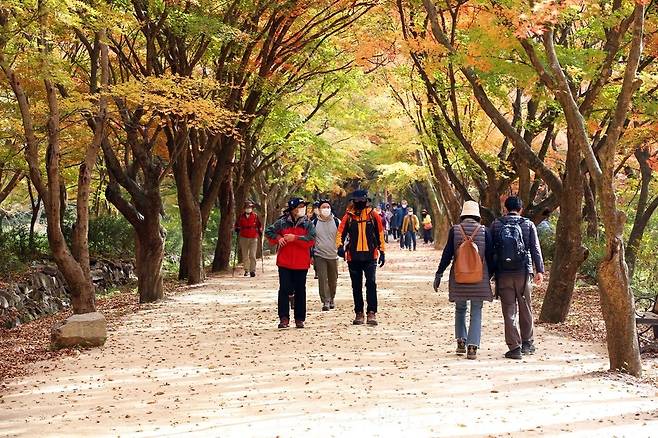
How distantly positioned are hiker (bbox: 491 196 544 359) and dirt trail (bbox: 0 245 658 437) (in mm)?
383

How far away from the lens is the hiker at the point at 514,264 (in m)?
8.82

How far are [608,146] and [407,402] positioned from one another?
3.17 metres

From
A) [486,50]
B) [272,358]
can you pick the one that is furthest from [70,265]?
[486,50]

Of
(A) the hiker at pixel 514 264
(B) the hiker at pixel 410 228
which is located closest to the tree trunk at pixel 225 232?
(B) the hiker at pixel 410 228

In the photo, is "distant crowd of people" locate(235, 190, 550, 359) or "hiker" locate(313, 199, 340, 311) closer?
"distant crowd of people" locate(235, 190, 550, 359)

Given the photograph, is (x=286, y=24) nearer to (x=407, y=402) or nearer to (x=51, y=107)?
(x=51, y=107)

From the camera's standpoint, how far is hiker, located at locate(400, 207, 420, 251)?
1430 inches

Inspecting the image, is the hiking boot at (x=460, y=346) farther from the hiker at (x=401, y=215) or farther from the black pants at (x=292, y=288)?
the hiker at (x=401, y=215)

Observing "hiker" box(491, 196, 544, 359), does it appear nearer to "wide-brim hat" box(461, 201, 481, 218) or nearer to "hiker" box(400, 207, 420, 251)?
"wide-brim hat" box(461, 201, 481, 218)

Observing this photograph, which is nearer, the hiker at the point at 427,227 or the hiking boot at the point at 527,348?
the hiking boot at the point at 527,348

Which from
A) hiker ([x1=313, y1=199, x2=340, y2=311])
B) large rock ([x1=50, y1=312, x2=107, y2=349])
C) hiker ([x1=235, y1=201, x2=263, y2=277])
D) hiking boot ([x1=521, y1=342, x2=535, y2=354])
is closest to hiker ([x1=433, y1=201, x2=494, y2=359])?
hiking boot ([x1=521, y1=342, x2=535, y2=354])

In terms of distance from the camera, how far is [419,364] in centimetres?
857

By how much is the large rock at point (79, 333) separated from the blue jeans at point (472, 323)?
4.52 metres

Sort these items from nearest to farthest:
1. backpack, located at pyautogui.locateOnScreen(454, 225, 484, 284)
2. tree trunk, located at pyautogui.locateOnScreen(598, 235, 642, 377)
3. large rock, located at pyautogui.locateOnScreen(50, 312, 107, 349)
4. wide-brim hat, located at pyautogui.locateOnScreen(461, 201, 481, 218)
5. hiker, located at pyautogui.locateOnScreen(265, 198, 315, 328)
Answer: tree trunk, located at pyautogui.locateOnScreen(598, 235, 642, 377) → backpack, located at pyautogui.locateOnScreen(454, 225, 484, 284) → wide-brim hat, located at pyautogui.locateOnScreen(461, 201, 481, 218) → large rock, located at pyautogui.locateOnScreen(50, 312, 107, 349) → hiker, located at pyautogui.locateOnScreen(265, 198, 315, 328)
